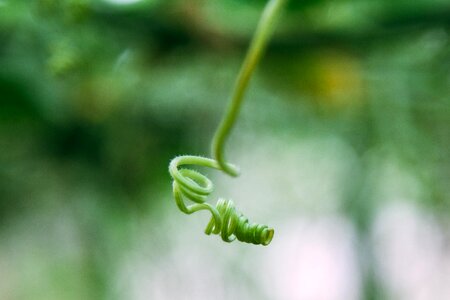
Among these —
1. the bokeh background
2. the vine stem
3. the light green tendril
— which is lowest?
the bokeh background

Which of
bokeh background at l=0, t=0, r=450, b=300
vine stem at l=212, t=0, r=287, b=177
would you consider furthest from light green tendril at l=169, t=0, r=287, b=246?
bokeh background at l=0, t=0, r=450, b=300

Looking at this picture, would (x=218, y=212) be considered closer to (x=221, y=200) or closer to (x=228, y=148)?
(x=221, y=200)

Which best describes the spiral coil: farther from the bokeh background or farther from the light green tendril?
the bokeh background

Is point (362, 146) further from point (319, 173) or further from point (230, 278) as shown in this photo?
point (230, 278)

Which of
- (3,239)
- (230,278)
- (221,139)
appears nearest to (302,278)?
(230,278)

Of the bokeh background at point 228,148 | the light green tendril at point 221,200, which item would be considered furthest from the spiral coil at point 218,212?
the bokeh background at point 228,148

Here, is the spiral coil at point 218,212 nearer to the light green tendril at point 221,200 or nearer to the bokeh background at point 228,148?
the light green tendril at point 221,200
